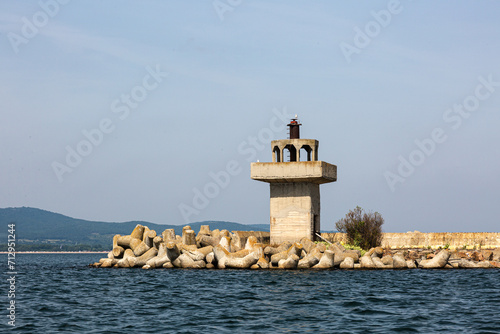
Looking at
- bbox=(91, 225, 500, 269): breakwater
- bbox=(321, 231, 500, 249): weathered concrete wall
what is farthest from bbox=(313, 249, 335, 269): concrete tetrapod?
bbox=(321, 231, 500, 249): weathered concrete wall

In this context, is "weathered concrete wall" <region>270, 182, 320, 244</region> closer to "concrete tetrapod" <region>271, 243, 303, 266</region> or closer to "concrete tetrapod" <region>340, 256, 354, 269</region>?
"concrete tetrapod" <region>271, 243, 303, 266</region>

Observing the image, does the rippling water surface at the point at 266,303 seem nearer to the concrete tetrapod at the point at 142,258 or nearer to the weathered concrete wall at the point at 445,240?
the concrete tetrapod at the point at 142,258

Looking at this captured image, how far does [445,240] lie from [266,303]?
19996 millimetres

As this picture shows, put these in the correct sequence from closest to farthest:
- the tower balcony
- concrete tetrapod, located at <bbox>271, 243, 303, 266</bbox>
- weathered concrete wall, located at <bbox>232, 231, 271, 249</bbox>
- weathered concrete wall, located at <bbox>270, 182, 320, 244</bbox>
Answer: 1. concrete tetrapod, located at <bbox>271, 243, 303, 266</bbox>
2. the tower balcony
3. weathered concrete wall, located at <bbox>270, 182, 320, 244</bbox>
4. weathered concrete wall, located at <bbox>232, 231, 271, 249</bbox>

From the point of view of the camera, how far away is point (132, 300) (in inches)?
1014

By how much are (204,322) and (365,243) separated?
23038 mm

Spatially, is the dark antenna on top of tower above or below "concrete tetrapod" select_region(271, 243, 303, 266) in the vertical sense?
above

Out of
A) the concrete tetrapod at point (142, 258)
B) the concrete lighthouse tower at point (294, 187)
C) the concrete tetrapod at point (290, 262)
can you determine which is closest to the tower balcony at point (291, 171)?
the concrete lighthouse tower at point (294, 187)

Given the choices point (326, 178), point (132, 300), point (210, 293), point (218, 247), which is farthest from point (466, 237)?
point (132, 300)

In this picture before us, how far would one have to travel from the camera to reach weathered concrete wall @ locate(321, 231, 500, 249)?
40.5 meters

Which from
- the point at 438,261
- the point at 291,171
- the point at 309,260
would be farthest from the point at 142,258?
the point at 438,261

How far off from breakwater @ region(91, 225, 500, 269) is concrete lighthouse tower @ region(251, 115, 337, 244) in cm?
113

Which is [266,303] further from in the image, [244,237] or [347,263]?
[244,237]

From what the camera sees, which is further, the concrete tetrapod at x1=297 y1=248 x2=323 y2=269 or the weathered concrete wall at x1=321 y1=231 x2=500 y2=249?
the weathered concrete wall at x1=321 y1=231 x2=500 y2=249
